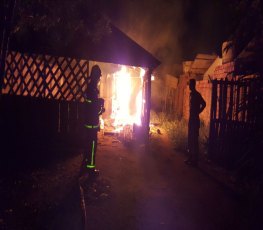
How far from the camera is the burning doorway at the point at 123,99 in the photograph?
12634 mm

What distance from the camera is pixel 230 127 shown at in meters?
8.01

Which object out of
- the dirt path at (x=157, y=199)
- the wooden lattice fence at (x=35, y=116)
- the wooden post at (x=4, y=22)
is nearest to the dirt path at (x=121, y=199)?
the dirt path at (x=157, y=199)

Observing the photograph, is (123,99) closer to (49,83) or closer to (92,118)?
(49,83)

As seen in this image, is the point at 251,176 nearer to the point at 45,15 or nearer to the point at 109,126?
the point at 45,15

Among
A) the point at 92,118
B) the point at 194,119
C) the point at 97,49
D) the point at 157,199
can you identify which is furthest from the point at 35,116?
the point at 157,199

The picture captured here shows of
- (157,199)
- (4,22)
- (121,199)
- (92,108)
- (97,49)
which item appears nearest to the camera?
(4,22)

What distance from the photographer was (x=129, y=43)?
9.65 metres

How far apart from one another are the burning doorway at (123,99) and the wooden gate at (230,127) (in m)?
3.45

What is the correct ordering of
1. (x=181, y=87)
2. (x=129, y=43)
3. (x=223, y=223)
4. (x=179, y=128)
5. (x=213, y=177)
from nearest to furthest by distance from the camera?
(x=223, y=223) < (x=213, y=177) < (x=129, y=43) < (x=179, y=128) < (x=181, y=87)

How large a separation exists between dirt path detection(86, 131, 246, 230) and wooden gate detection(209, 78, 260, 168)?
0.97 m

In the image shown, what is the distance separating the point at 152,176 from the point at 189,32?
20.8 metres

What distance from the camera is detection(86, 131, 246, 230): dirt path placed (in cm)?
478

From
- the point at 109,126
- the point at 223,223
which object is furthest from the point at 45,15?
the point at 109,126

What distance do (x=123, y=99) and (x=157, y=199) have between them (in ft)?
36.3
